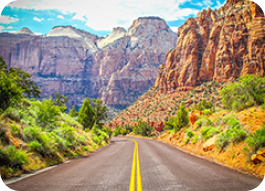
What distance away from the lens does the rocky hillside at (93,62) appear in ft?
512

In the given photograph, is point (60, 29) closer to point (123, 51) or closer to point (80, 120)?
point (123, 51)

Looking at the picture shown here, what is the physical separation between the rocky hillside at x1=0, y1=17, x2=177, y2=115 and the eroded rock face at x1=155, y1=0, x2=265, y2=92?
62.5 meters

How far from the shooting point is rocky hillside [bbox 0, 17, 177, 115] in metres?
156

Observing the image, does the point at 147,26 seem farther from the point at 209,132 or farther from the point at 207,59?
the point at 209,132

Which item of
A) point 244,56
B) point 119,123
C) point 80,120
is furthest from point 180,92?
point 80,120

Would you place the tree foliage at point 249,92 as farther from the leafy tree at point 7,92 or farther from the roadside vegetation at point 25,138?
the leafy tree at point 7,92

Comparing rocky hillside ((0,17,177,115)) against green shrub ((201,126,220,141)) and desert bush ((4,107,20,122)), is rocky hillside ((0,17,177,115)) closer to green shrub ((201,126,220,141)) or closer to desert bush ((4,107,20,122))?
green shrub ((201,126,220,141))

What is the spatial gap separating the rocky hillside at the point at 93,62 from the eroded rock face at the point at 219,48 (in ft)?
205

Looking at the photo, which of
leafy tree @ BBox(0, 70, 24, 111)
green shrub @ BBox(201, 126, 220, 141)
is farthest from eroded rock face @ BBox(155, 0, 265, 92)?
leafy tree @ BBox(0, 70, 24, 111)

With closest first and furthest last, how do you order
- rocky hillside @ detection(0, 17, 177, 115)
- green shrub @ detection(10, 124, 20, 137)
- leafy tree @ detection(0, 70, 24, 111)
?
green shrub @ detection(10, 124, 20, 137) < leafy tree @ detection(0, 70, 24, 111) < rocky hillside @ detection(0, 17, 177, 115)

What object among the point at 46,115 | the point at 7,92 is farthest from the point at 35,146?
the point at 46,115

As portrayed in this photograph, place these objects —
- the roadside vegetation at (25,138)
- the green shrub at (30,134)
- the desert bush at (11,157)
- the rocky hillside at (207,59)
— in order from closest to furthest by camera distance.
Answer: the desert bush at (11,157), the roadside vegetation at (25,138), the green shrub at (30,134), the rocky hillside at (207,59)

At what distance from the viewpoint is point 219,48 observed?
78.3 m

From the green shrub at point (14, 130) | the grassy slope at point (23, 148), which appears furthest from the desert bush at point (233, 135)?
the green shrub at point (14, 130)
